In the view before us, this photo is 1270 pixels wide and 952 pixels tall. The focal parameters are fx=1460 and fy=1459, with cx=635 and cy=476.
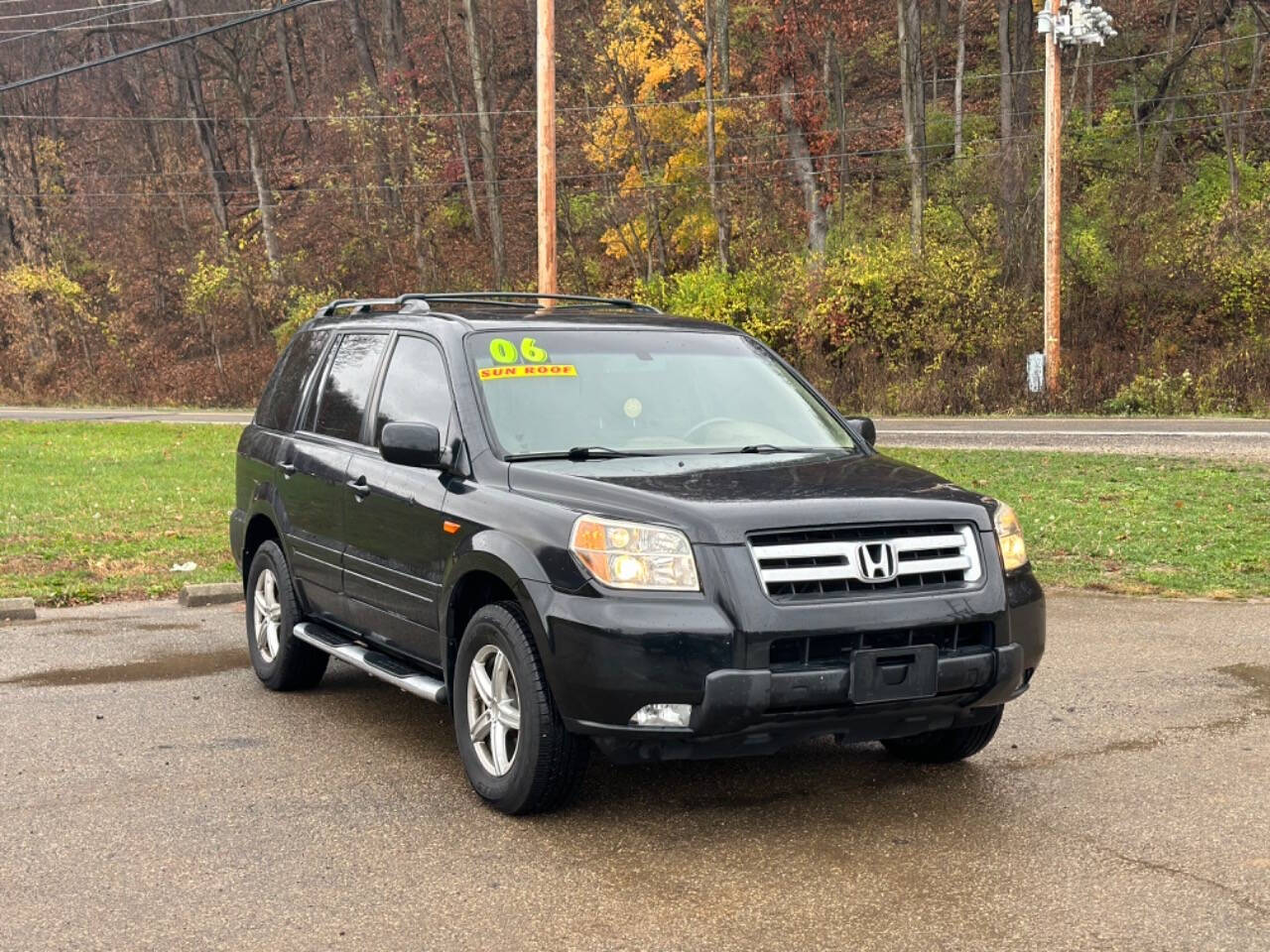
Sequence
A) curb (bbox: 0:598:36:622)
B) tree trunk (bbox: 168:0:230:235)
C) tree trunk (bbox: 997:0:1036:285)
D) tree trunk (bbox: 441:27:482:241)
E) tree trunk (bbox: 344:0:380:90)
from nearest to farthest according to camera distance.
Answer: curb (bbox: 0:598:36:622) → tree trunk (bbox: 997:0:1036:285) → tree trunk (bbox: 441:27:482:241) → tree trunk (bbox: 344:0:380:90) → tree trunk (bbox: 168:0:230:235)

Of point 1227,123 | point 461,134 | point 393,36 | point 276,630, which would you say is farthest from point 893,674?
point 393,36

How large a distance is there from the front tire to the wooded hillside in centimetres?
2243

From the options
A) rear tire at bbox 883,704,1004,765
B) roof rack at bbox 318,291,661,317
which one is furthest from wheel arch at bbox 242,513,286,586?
rear tire at bbox 883,704,1004,765

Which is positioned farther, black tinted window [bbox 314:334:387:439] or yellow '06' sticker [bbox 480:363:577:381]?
black tinted window [bbox 314:334:387:439]

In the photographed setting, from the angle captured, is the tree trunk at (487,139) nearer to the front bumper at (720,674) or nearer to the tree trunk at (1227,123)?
the tree trunk at (1227,123)

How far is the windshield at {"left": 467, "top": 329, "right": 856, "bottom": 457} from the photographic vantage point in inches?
236

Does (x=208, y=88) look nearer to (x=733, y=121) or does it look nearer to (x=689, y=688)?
(x=733, y=121)

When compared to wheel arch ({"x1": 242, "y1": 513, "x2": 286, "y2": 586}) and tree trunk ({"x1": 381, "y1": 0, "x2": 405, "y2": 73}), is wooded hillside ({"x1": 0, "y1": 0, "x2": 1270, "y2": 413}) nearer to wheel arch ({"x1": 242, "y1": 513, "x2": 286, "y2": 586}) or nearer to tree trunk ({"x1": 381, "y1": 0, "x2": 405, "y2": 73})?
tree trunk ({"x1": 381, "y1": 0, "x2": 405, "y2": 73})

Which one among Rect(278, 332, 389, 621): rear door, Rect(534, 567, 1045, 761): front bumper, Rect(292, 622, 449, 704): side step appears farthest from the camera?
Rect(278, 332, 389, 621): rear door

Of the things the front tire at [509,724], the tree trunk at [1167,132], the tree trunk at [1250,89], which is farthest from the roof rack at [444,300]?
the tree trunk at [1250,89]

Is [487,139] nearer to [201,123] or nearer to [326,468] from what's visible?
[201,123]

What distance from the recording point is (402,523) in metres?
6.15

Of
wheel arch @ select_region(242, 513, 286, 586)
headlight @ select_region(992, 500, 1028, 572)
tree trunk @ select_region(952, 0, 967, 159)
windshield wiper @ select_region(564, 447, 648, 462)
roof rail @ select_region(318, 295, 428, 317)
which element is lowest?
wheel arch @ select_region(242, 513, 286, 586)

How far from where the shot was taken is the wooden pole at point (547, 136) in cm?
2194
